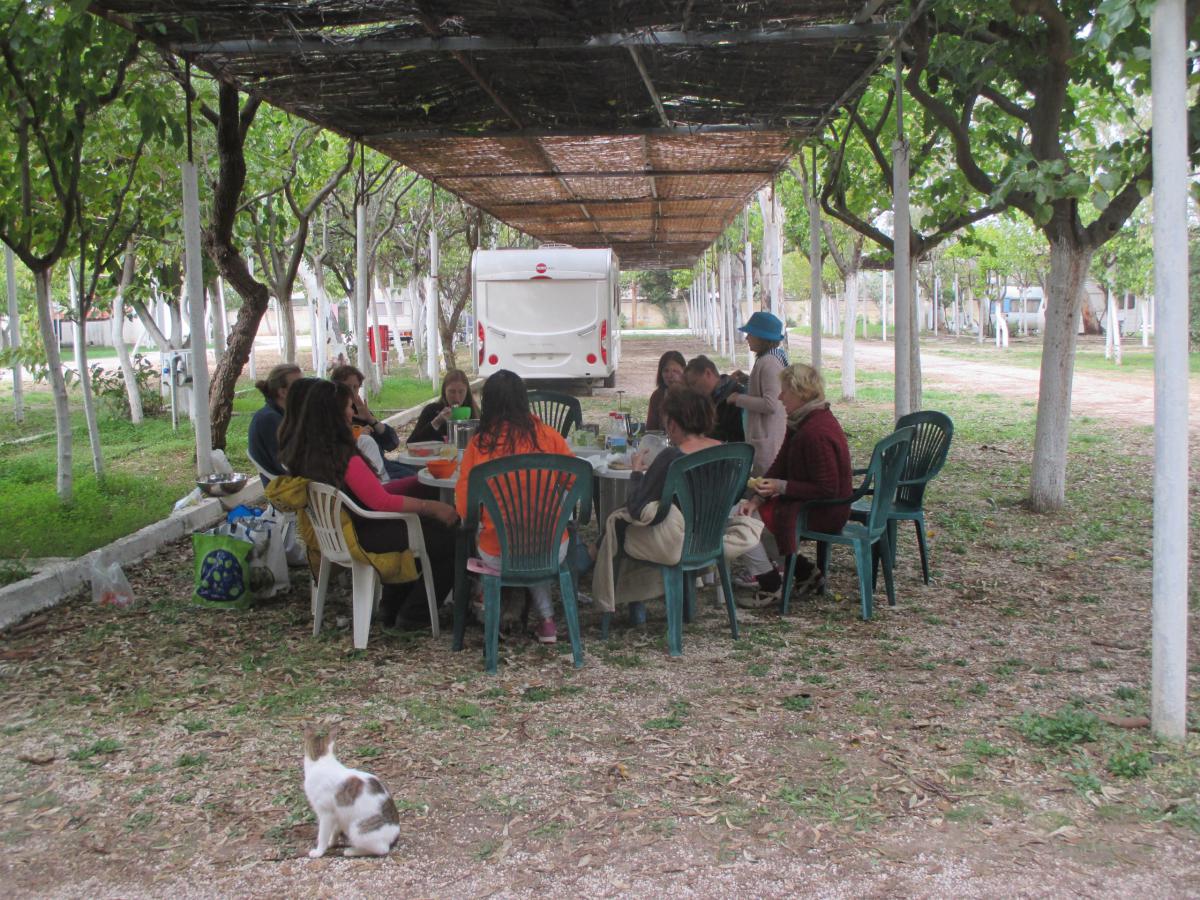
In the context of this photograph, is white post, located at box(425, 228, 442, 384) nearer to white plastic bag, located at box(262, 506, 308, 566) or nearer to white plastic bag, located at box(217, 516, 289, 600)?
white plastic bag, located at box(262, 506, 308, 566)

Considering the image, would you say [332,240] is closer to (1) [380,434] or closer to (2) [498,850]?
(1) [380,434]

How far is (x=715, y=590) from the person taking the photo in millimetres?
6316

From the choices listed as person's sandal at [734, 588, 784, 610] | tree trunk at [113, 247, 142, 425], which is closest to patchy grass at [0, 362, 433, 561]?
tree trunk at [113, 247, 142, 425]

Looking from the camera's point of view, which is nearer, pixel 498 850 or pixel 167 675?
pixel 498 850

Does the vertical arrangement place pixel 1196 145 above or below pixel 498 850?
above

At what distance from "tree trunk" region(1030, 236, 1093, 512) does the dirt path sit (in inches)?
233

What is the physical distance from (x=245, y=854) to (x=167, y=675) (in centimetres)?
183

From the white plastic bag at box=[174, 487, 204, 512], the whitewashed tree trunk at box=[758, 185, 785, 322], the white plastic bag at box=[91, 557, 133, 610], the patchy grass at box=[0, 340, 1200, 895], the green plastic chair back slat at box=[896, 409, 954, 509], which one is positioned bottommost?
the patchy grass at box=[0, 340, 1200, 895]

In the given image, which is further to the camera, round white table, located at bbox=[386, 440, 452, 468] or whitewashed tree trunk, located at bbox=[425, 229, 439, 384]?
whitewashed tree trunk, located at bbox=[425, 229, 439, 384]

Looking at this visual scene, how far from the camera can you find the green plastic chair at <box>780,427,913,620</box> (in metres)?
5.62

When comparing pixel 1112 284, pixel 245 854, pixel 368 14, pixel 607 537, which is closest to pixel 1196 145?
pixel 607 537

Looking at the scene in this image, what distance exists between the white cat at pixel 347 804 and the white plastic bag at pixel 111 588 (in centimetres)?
325

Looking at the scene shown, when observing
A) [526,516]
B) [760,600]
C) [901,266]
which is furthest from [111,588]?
[901,266]

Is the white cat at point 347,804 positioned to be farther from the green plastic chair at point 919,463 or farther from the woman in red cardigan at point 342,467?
the green plastic chair at point 919,463
